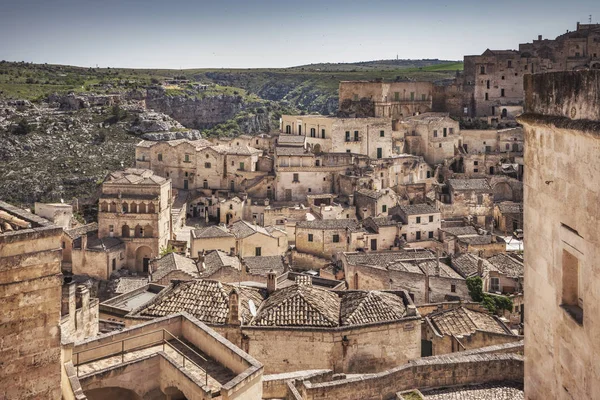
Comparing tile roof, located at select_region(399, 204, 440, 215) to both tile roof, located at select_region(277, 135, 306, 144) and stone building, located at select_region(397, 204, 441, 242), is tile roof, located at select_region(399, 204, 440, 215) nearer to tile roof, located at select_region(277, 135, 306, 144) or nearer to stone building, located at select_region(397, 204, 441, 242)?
stone building, located at select_region(397, 204, 441, 242)

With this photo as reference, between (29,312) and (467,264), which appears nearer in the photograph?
(29,312)

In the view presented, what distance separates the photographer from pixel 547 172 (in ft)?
20.2

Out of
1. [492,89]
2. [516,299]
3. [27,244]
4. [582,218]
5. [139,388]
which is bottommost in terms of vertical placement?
[516,299]

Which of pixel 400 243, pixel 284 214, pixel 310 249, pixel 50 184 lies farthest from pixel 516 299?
pixel 50 184

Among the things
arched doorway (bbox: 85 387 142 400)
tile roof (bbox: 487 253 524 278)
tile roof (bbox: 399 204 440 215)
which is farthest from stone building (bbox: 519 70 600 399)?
tile roof (bbox: 399 204 440 215)

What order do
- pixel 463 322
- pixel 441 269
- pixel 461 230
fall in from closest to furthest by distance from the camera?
pixel 463 322
pixel 441 269
pixel 461 230

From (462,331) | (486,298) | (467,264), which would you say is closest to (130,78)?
(467,264)

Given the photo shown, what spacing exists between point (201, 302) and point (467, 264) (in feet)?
71.5

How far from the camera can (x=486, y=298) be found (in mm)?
33719

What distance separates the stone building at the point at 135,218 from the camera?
1827 inches

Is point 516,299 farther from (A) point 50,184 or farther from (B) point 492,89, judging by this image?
(A) point 50,184

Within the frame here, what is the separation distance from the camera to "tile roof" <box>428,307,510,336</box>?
25.1 meters

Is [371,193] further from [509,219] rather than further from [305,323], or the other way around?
[305,323]

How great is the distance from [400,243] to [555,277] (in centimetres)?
4006
